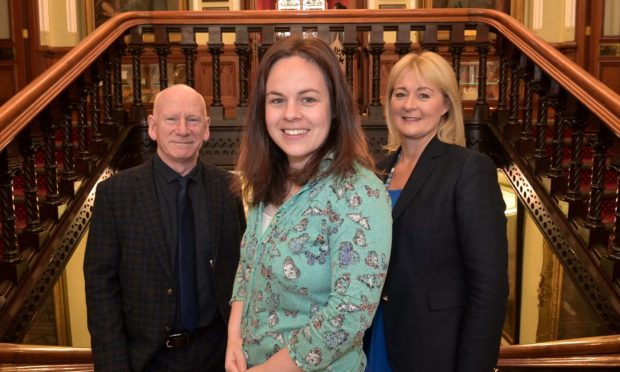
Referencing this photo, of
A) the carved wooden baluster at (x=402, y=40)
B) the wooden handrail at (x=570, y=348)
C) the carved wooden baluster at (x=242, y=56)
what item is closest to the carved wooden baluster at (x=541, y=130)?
the carved wooden baluster at (x=402, y=40)

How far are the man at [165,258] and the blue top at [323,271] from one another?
769 mm

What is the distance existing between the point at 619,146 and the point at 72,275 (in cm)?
370

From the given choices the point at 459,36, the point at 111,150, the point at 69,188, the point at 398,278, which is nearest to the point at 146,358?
the point at 398,278

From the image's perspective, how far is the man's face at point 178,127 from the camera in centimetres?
218

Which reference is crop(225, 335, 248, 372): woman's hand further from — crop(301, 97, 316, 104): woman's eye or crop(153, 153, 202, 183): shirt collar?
crop(153, 153, 202, 183): shirt collar

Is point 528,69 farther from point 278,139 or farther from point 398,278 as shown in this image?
point 278,139

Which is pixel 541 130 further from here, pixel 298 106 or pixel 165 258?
pixel 298 106

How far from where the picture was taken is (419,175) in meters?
1.85

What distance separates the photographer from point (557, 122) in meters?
3.56

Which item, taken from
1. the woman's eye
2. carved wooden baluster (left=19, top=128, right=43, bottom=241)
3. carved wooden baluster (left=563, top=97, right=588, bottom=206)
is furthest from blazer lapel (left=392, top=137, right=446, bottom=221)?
carved wooden baluster (left=19, top=128, right=43, bottom=241)

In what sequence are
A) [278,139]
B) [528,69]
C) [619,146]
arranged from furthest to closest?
[528,69]
[619,146]
[278,139]

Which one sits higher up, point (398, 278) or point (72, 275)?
point (398, 278)

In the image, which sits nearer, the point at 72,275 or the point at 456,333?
the point at 456,333

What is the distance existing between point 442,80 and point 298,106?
2.53 ft
